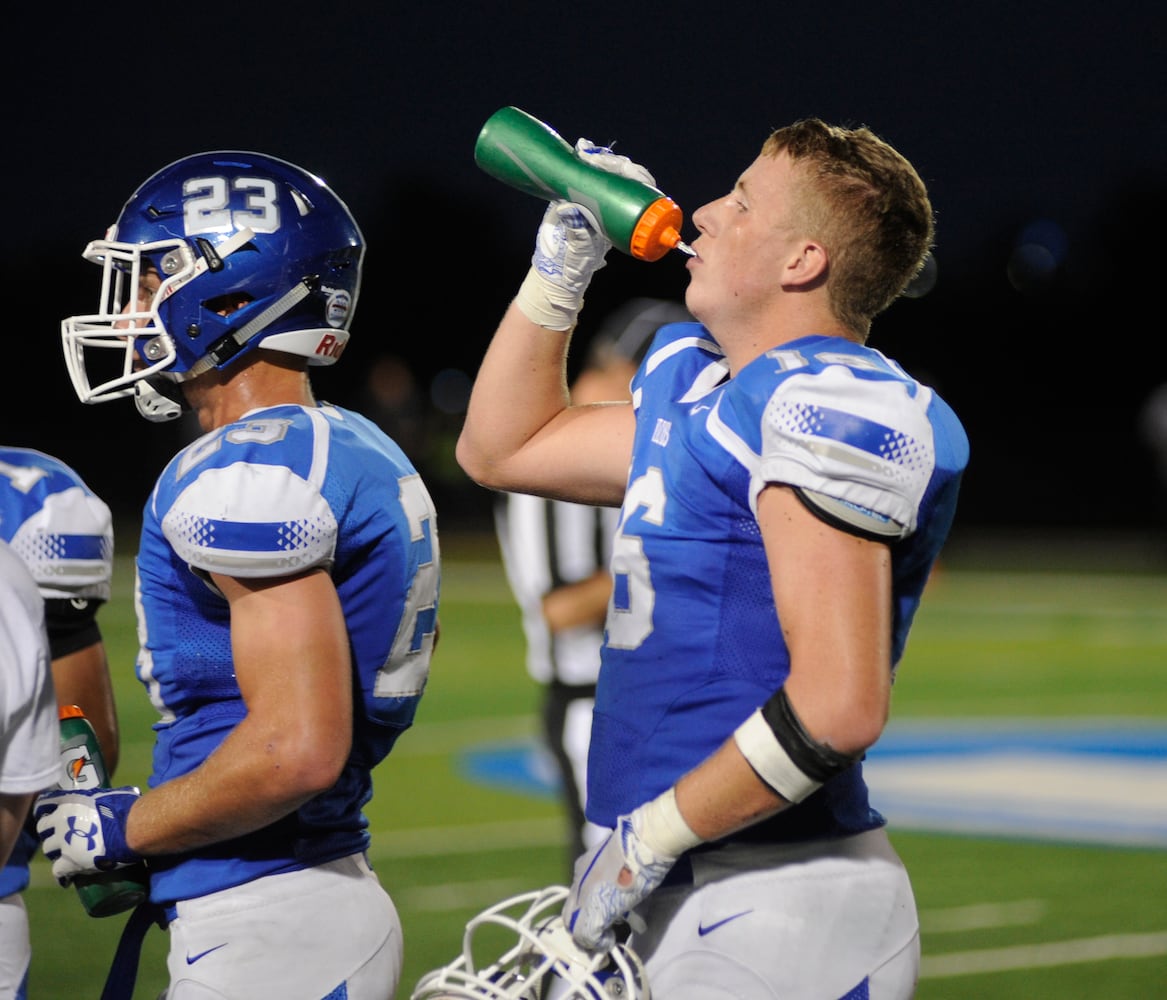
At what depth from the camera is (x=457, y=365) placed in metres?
44.2

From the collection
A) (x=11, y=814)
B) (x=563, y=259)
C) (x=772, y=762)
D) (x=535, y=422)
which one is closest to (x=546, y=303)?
(x=563, y=259)

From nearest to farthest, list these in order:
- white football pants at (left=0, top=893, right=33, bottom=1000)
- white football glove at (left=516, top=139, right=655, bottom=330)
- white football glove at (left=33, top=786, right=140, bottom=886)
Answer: white football glove at (left=33, top=786, right=140, bottom=886) < white football pants at (left=0, top=893, right=33, bottom=1000) < white football glove at (left=516, top=139, right=655, bottom=330)

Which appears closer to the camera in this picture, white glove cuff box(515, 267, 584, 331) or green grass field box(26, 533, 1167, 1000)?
white glove cuff box(515, 267, 584, 331)

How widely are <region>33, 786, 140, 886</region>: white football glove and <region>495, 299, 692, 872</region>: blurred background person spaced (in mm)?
3033

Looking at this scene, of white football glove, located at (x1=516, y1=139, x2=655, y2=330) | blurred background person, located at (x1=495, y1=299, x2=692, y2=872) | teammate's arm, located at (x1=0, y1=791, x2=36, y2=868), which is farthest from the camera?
blurred background person, located at (x1=495, y1=299, x2=692, y2=872)

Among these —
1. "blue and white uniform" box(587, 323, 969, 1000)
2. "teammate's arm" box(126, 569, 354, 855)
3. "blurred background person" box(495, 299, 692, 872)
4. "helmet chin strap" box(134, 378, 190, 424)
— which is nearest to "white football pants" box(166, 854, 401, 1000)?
"teammate's arm" box(126, 569, 354, 855)

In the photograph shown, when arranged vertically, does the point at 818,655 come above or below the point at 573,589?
above

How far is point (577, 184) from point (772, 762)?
1153mm

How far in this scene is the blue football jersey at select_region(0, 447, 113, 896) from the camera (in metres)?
3.12

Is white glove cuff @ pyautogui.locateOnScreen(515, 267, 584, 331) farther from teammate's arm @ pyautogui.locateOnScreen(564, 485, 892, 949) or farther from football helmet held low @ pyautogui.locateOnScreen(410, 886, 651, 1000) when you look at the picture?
football helmet held low @ pyautogui.locateOnScreen(410, 886, 651, 1000)

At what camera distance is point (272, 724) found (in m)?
2.53

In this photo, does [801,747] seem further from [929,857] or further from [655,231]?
[929,857]

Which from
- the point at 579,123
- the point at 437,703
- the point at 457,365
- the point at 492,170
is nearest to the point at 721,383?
the point at 492,170

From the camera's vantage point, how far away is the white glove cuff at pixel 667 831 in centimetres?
239
